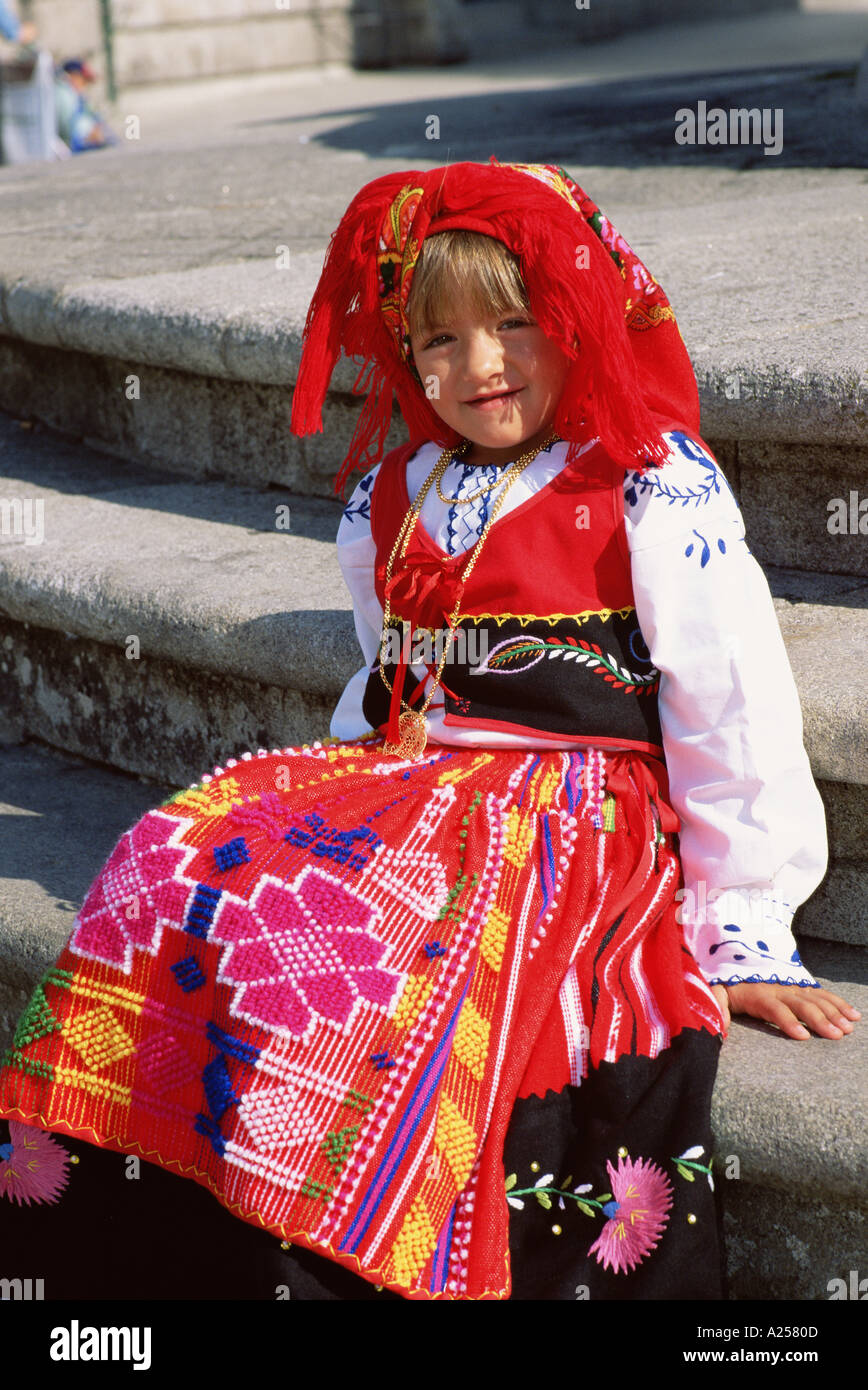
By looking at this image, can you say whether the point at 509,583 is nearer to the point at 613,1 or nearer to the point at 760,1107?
the point at 760,1107

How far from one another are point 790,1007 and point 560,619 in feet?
1.87

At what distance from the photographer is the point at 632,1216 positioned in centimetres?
172

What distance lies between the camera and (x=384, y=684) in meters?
2.17

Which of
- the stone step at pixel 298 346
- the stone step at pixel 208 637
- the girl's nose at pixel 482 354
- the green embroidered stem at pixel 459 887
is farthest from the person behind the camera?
the stone step at pixel 298 346

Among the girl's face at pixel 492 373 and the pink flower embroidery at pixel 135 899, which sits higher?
the girl's face at pixel 492 373

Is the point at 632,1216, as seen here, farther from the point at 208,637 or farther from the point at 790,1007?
the point at 208,637

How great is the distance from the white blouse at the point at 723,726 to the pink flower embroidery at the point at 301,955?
0.43 metres

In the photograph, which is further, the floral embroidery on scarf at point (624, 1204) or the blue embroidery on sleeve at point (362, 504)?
the blue embroidery on sleeve at point (362, 504)

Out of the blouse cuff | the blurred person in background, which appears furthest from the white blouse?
the blurred person in background

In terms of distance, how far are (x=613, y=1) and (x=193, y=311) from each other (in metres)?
13.4

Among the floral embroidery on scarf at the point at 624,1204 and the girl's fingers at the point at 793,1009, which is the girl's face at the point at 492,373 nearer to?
the girl's fingers at the point at 793,1009

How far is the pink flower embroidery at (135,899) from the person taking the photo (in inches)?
71.2

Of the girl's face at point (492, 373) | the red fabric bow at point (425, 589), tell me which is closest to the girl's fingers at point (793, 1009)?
the red fabric bow at point (425, 589)
